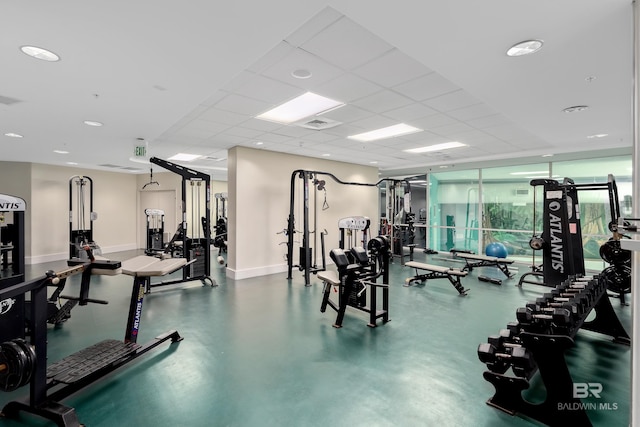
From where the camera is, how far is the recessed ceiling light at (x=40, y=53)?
229cm

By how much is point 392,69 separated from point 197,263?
466cm

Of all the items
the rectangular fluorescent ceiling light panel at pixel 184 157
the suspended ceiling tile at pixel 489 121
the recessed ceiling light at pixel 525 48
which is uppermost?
the rectangular fluorescent ceiling light panel at pixel 184 157

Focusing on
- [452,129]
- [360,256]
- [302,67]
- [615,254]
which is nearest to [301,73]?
[302,67]

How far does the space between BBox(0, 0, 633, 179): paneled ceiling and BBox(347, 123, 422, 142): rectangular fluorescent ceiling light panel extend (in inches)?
10.2

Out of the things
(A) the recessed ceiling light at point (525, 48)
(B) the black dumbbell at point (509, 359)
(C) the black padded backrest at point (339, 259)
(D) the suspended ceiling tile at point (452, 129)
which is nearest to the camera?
(B) the black dumbbell at point (509, 359)

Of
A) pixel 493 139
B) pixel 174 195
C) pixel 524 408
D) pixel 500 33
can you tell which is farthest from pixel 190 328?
pixel 174 195

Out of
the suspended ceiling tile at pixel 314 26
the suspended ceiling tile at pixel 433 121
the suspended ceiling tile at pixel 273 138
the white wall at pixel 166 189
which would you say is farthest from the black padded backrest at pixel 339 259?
the white wall at pixel 166 189

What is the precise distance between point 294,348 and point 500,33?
310cm

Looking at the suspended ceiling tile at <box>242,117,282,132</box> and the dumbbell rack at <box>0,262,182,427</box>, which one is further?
the suspended ceiling tile at <box>242,117,282,132</box>

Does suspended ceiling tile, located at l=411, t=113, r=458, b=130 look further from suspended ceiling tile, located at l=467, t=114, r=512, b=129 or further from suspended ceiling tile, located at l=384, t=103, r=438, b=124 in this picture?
suspended ceiling tile, located at l=467, t=114, r=512, b=129

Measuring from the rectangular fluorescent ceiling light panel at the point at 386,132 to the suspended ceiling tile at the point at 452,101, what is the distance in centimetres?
88

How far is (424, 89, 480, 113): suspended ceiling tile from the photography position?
3426 millimetres

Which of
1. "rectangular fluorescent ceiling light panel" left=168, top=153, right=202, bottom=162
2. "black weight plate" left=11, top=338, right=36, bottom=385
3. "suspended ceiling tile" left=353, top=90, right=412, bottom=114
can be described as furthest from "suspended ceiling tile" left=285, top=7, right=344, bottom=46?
"rectangular fluorescent ceiling light panel" left=168, top=153, right=202, bottom=162

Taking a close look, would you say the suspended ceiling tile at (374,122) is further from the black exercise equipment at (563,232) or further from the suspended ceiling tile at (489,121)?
the black exercise equipment at (563,232)
